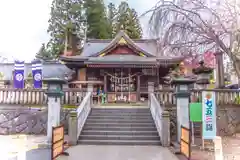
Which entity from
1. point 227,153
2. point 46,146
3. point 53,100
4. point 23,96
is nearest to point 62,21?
point 23,96

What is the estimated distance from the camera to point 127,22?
4172 centimetres

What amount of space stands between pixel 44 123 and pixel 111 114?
3351 mm

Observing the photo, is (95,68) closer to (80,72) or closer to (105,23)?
(80,72)

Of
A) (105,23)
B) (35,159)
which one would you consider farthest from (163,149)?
(105,23)

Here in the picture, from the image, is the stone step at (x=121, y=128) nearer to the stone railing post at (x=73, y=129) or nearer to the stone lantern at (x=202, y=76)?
the stone railing post at (x=73, y=129)

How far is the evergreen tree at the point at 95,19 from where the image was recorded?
38250 mm

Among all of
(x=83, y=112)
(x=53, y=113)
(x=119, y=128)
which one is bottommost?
(x=119, y=128)

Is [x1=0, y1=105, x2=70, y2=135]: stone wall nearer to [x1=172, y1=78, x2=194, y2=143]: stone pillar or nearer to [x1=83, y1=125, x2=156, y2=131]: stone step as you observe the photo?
[x1=83, y1=125, x2=156, y2=131]: stone step

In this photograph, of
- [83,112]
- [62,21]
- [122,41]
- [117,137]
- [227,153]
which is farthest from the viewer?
[62,21]

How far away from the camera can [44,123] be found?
11.7 meters

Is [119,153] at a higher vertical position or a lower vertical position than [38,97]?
lower

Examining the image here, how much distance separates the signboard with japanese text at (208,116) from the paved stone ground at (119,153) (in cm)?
156

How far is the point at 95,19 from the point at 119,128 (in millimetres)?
30942

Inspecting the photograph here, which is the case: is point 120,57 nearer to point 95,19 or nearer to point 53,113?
point 53,113
